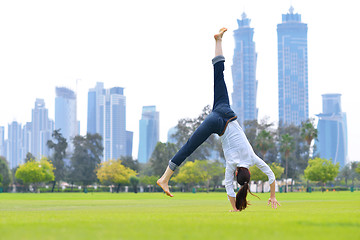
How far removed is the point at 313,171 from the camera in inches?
3169

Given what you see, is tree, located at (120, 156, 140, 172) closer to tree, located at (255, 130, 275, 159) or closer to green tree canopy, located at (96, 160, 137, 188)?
green tree canopy, located at (96, 160, 137, 188)

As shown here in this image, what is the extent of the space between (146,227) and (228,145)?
536 centimetres

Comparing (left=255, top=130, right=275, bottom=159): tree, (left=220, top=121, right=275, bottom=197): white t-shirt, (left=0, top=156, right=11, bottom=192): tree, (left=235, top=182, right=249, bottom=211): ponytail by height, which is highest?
(left=255, top=130, right=275, bottom=159): tree

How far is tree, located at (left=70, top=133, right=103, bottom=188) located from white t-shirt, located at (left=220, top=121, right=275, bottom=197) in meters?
102

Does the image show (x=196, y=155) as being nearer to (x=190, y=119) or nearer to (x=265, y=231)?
(x=190, y=119)

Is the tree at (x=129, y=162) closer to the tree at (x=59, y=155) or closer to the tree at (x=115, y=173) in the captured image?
the tree at (x=59, y=155)

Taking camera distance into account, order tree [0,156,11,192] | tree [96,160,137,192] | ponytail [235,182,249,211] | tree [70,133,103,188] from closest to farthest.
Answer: ponytail [235,182,249,211] → tree [96,160,137,192] → tree [0,156,11,192] → tree [70,133,103,188]

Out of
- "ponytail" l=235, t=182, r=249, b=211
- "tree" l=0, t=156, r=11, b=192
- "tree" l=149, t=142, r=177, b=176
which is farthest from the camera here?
"tree" l=149, t=142, r=177, b=176

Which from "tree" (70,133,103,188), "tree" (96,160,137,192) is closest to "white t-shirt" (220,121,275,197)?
"tree" (96,160,137,192)

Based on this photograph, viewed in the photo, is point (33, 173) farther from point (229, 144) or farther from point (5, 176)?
point (229, 144)

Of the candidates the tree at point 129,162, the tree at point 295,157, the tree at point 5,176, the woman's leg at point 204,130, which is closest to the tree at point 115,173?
the tree at point 129,162

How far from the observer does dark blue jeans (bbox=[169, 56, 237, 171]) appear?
37.5ft

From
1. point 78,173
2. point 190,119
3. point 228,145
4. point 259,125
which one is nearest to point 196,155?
point 190,119

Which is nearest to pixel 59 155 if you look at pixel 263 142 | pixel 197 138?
pixel 263 142
